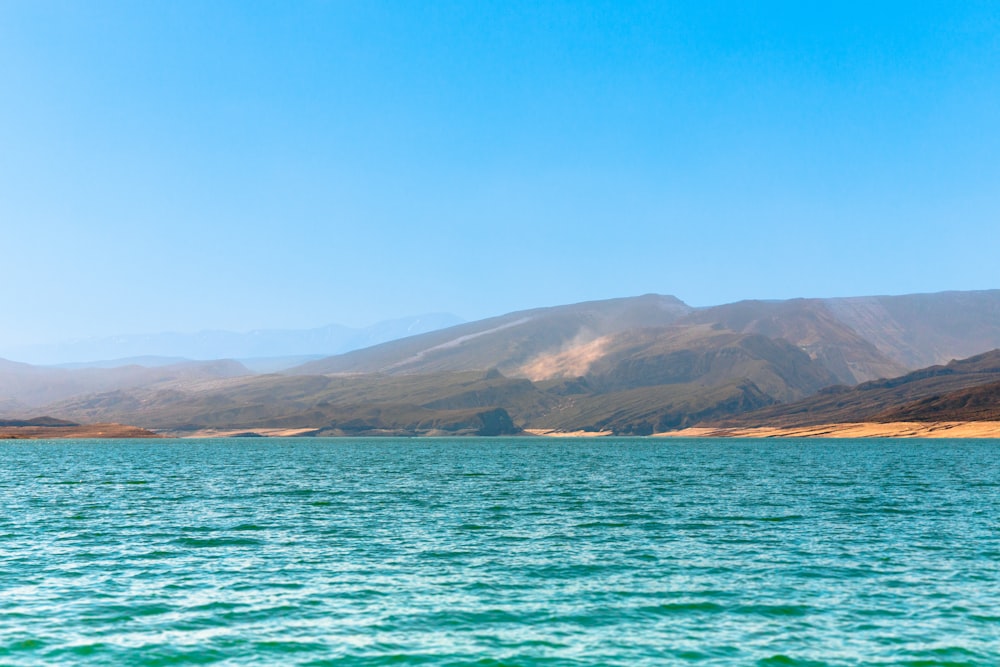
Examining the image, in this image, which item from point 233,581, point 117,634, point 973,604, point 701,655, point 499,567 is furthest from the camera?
point 499,567

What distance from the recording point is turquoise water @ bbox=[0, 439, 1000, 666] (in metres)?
30.2

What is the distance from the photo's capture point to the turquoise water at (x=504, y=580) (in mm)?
30234

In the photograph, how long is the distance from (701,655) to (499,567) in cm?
1787

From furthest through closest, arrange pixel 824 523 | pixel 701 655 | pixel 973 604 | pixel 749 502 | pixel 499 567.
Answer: pixel 749 502
pixel 824 523
pixel 499 567
pixel 973 604
pixel 701 655

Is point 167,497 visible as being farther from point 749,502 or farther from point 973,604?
point 973,604

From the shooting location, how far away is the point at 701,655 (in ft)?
95.6

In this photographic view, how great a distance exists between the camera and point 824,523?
208 feet

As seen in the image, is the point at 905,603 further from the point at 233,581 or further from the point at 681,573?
the point at 233,581

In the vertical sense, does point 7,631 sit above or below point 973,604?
above

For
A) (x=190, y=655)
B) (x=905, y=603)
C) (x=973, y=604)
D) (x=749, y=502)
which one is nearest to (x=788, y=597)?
(x=905, y=603)

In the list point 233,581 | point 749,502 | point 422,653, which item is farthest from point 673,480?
point 422,653

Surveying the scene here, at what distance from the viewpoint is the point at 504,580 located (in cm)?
4209

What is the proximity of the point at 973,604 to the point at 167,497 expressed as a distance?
74.9 meters

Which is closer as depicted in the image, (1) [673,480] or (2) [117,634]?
(2) [117,634]
